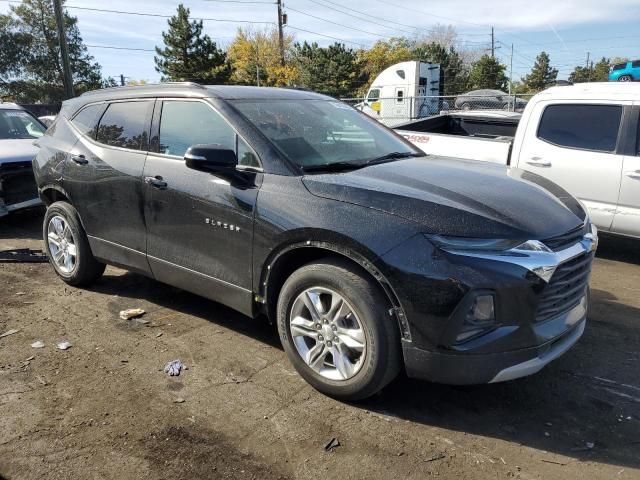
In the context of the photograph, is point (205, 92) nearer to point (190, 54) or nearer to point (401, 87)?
point (401, 87)

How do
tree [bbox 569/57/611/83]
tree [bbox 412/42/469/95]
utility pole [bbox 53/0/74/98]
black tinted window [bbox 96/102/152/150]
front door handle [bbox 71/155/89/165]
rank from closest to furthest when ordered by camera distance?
black tinted window [bbox 96/102/152/150] → front door handle [bbox 71/155/89/165] → utility pole [bbox 53/0/74/98] → tree [bbox 412/42/469/95] → tree [bbox 569/57/611/83]

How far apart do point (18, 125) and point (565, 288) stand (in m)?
8.99

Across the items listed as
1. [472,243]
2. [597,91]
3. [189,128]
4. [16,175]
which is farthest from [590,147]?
[16,175]

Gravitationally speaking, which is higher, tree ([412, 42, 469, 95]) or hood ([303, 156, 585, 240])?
tree ([412, 42, 469, 95])

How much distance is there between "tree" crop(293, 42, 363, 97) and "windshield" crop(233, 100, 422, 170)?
40174mm

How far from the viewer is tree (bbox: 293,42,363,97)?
1704 inches

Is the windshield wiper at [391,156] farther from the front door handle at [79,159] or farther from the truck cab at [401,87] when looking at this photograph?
the truck cab at [401,87]

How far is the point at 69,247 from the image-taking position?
498cm

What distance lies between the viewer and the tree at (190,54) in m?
41.4

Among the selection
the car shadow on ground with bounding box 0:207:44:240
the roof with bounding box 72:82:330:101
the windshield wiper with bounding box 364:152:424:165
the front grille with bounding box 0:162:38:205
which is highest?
the roof with bounding box 72:82:330:101

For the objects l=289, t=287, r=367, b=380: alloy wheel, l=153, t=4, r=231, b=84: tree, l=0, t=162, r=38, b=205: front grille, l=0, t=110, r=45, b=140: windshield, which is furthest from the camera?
l=153, t=4, r=231, b=84: tree

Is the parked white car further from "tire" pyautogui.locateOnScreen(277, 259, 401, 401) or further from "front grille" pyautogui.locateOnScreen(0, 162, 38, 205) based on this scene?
"tire" pyautogui.locateOnScreen(277, 259, 401, 401)

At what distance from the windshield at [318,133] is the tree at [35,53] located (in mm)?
51474

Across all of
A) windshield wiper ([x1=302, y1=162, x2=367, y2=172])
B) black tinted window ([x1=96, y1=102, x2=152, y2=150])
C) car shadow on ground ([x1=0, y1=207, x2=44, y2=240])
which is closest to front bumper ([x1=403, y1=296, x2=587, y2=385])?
windshield wiper ([x1=302, y1=162, x2=367, y2=172])
